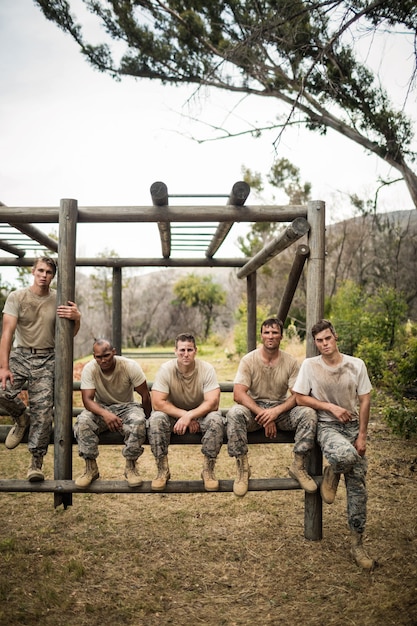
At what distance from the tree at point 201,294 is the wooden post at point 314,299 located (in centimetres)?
2600

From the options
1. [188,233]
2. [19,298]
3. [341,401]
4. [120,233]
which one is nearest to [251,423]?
[341,401]

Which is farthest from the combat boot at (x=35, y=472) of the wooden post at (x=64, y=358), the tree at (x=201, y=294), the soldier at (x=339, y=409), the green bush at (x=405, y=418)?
the tree at (x=201, y=294)

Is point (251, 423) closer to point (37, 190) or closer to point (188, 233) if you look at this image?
point (188, 233)

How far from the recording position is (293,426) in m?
4.43

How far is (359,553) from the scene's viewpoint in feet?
13.5

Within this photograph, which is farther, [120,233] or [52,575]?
[120,233]

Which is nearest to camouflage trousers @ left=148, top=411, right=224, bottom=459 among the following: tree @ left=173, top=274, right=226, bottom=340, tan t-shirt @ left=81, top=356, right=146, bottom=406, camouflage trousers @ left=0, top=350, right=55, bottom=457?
tan t-shirt @ left=81, top=356, right=146, bottom=406

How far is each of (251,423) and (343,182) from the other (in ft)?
57.4

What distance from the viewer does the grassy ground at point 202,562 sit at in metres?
3.51

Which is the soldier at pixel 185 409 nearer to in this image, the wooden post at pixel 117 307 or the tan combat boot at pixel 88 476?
the tan combat boot at pixel 88 476

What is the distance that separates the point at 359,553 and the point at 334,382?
1.24 metres

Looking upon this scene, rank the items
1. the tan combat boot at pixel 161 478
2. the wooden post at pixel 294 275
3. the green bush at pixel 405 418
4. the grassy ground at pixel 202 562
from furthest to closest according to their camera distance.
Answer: the green bush at pixel 405 418 < the wooden post at pixel 294 275 < the tan combat boot at pixel 161 478 < the grassy ground at pixel 202 562

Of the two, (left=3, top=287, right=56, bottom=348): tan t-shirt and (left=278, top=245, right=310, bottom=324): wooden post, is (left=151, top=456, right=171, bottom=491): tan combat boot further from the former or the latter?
(left=278, top=245, right=310, bottom=324): wooden post

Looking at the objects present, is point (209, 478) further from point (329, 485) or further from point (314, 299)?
point (314, 299)
